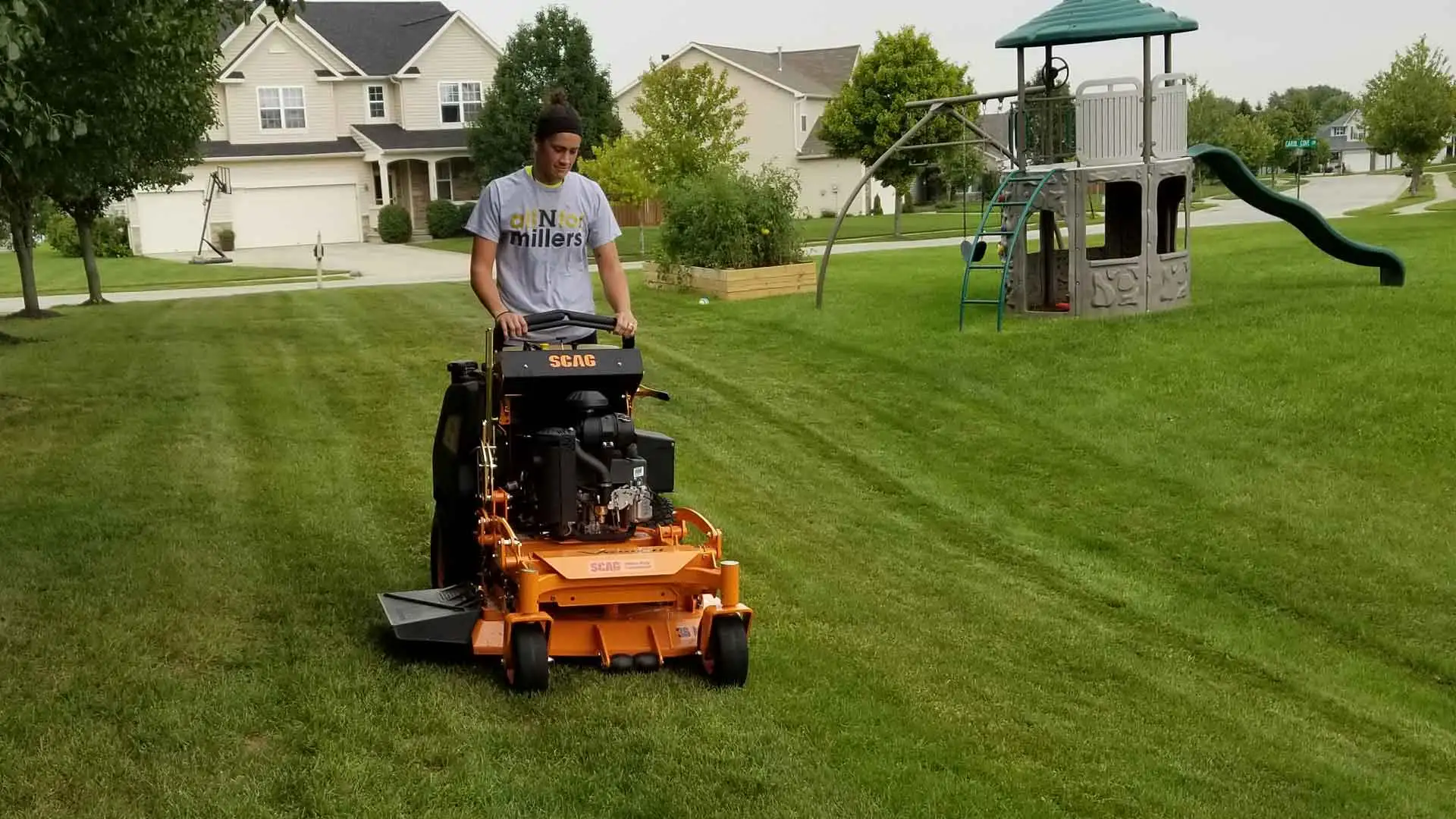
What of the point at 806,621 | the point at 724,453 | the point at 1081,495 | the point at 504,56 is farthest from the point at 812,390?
the point at 504,56

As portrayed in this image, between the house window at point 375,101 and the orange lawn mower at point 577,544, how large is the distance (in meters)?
47.3

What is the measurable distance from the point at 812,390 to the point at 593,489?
27.6 ft

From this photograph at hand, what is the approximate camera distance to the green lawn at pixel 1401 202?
130 ft

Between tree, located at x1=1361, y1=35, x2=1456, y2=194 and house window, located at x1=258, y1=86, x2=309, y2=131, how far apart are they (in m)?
37.3

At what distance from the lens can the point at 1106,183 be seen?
17.3m

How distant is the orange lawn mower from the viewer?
5.24 m

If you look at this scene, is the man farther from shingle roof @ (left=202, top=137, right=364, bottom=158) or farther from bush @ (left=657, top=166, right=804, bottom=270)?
shingle roof @ (left=202, top=137, right=364, bottom=158)

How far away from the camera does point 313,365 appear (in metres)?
14.9

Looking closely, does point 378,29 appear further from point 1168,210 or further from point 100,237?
point 1168,210

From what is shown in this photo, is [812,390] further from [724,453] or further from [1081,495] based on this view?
[1081,495]

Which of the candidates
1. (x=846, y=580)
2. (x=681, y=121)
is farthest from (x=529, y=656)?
(x=681, y=121)

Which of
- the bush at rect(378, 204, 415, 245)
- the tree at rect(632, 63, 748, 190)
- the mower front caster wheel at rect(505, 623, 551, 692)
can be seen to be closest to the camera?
the mower front caster wheel at rect(505, 623, 551, 692)

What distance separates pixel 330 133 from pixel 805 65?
959 inches

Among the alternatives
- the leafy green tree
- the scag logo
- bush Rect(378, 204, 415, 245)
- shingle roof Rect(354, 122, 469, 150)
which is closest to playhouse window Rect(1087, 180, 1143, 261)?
the scag logo
